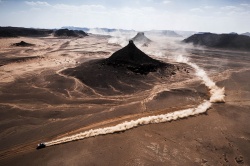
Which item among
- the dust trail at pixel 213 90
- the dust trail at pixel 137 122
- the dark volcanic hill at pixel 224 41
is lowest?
the dust trail at pixel 137 122

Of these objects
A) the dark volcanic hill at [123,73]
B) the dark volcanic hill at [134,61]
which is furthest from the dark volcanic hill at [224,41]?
the dark volcanic hill at [134,61]

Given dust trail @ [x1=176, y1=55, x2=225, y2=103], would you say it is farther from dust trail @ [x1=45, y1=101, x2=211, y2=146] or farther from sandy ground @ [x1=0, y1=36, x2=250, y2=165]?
dust trail @ [x1=45, y1=101, x2=211, y2=146]

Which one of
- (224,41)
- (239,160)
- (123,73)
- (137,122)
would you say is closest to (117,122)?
(137,122)

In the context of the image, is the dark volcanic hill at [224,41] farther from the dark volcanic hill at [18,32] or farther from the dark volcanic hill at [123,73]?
the dark volcanic hill at [18,32]

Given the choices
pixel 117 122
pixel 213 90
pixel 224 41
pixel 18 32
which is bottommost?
pixel 117 122

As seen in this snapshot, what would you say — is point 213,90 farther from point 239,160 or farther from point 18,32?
point 18,32

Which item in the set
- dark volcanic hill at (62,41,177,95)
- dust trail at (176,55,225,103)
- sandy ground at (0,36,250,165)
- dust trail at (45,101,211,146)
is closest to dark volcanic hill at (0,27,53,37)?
sandy ground at (0,36,250,165)

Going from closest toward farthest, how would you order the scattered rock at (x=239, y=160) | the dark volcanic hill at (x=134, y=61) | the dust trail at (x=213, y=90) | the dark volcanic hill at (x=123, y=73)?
the scattered rock at (x=239, y=160), the dust trail at (x=213, y=90), the dark volcanic hill at (x=123, y=73), the dark volcanic hill at (x=134, y=61)
